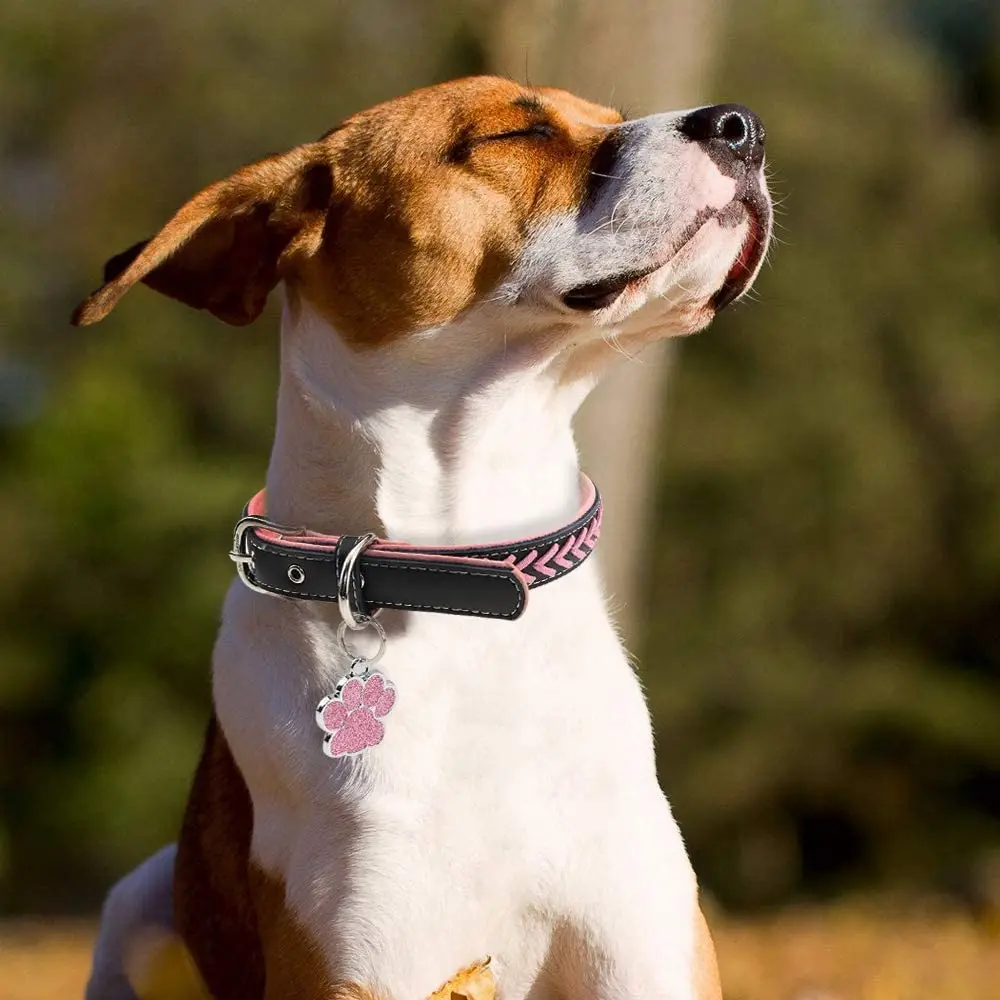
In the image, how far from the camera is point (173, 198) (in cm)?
1745

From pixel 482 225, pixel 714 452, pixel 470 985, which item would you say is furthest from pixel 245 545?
pixel 714 452

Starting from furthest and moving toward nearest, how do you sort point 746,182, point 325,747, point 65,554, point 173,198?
point 173,198 < point 65,554 < point 746,182 < point 325,747

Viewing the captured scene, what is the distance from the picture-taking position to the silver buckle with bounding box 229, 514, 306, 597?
295 cm

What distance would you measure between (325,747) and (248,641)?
36 centimetres

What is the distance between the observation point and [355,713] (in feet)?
9.07

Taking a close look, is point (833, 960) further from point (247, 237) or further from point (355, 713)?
point (247, 237)

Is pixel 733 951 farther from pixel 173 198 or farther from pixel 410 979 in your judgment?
pixel 173 198

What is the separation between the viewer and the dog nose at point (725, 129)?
9.61 feet

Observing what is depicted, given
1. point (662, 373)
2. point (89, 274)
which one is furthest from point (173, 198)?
point (662, 373)

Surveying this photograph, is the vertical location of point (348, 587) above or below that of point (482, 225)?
below

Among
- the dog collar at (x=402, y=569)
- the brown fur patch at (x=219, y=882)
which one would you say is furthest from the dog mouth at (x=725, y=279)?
the brown fur patch at (x=219, y=882)

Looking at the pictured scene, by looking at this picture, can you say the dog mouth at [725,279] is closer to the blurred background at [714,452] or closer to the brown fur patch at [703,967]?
the brown fur patch at [703,967]

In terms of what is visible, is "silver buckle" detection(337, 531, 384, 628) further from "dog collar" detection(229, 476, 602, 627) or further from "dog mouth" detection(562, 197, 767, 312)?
"dog mouth" detection(562, 197, 767, 312)

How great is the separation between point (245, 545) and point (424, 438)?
42 cm
